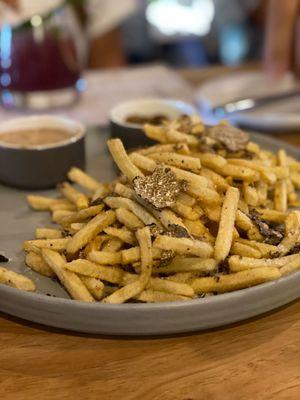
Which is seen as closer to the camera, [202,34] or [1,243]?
[1,243]

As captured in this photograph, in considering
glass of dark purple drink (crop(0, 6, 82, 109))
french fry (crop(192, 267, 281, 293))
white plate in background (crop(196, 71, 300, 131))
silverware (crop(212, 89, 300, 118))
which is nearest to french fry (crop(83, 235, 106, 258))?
french fry (crop(192, 267, 281, 293))

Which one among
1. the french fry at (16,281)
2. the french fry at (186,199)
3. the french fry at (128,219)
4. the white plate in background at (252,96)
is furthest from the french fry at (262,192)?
the white plate in background at (252,96)

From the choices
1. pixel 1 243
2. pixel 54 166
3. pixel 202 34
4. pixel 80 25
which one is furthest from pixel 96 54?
pixel 1 243

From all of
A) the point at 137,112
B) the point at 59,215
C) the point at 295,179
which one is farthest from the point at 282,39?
the point at 59,215

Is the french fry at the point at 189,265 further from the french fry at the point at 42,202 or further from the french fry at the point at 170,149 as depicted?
the french fry at the point at 42,202

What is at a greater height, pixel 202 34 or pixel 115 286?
pixel 115 286

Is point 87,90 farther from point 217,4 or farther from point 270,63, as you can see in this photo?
point 217,4
